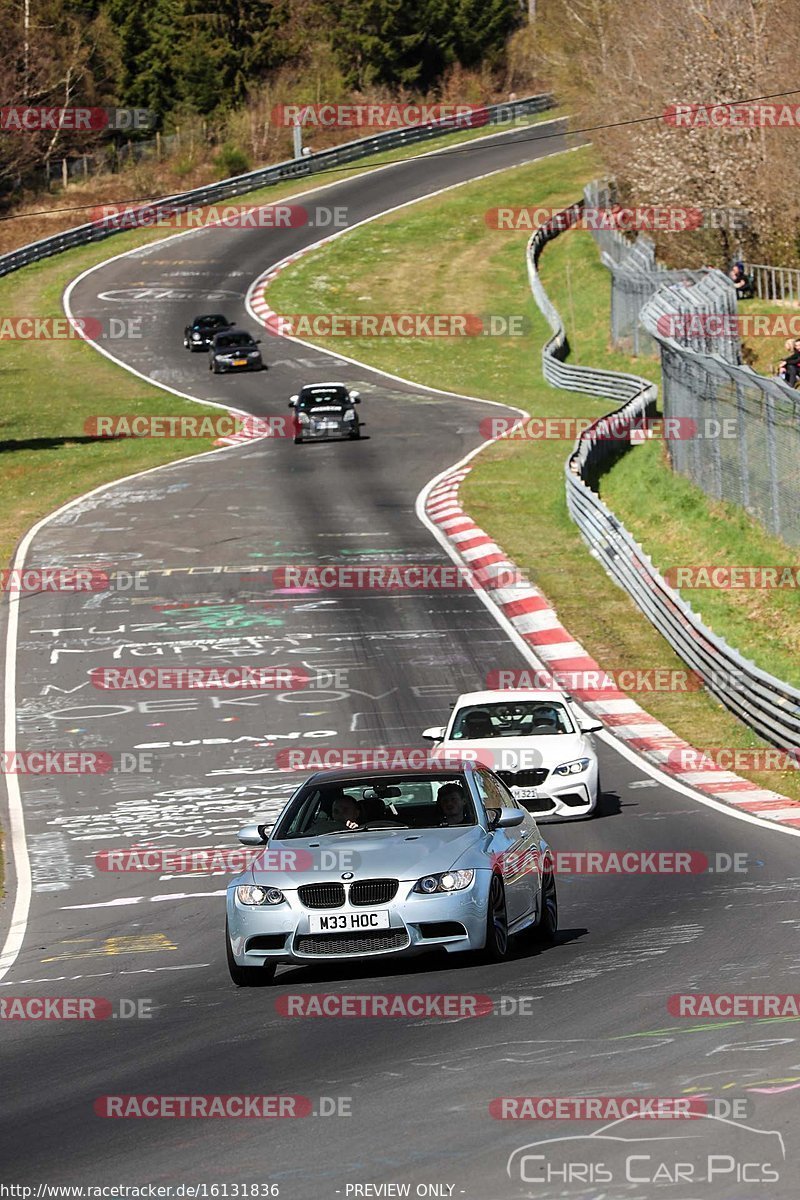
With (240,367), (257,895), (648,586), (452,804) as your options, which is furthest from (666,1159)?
(240,367)

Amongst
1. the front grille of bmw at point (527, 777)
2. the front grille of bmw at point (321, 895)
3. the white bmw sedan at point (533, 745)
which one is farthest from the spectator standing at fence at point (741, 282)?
the front grille of bmw at point (321, 895)

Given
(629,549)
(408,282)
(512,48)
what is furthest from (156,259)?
(629,549)

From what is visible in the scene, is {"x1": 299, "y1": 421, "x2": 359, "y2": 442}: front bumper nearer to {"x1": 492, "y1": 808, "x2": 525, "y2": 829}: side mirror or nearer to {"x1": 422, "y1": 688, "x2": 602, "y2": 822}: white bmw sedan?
{"x1": 422, "y1": 688, "x2": 602, "y2": 822}: white bmw sedan

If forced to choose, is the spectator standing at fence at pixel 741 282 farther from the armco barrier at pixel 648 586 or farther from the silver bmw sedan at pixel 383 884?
the silver bmw sedan at pixel 383 884

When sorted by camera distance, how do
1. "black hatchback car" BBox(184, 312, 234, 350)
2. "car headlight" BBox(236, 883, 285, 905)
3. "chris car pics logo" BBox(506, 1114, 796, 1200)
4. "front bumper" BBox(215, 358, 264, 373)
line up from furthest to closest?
"black hatchback car" BBox(184, 312, 234, 350) < "front bumper" BBox(215, 358, 264, 373) < "car headlight" BBox(236, 883, 285, 905) < "chris car pics logo" BBox(506, 1114, 796, 1200)

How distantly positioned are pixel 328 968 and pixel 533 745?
23.3 ft

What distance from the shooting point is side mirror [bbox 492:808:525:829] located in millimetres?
11578

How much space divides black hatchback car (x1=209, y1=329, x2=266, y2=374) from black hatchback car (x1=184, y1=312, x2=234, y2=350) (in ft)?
7.83

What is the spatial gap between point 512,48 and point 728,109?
49.9 m

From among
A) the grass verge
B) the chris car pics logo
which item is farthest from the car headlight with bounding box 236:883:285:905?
the grass verge

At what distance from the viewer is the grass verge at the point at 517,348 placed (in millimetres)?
28531

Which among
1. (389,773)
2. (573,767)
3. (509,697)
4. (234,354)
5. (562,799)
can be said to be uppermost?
(389,773)

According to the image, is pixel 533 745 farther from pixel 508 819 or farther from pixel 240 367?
pixel 240 367

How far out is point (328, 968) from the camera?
11719 mm
